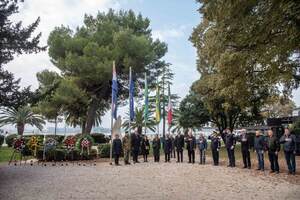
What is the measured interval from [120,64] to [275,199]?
88.0 ft

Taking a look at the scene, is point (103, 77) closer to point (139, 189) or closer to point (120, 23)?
point (120, 23)

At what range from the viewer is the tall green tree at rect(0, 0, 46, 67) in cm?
1628

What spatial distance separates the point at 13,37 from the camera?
16.8 metres

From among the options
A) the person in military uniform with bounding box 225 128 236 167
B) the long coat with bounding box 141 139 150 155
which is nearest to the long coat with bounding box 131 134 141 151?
the long coat with bounding box 141 139 150 155

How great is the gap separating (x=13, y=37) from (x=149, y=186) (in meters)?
9.73

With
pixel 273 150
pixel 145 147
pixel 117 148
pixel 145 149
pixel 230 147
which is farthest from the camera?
pixel 145 147

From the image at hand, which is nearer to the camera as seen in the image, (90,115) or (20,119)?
(90,115)

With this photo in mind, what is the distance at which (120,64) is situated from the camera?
1375 inches

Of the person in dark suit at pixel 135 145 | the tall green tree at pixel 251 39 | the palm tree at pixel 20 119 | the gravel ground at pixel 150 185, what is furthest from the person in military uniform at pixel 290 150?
the palm tree at pixel 20 119

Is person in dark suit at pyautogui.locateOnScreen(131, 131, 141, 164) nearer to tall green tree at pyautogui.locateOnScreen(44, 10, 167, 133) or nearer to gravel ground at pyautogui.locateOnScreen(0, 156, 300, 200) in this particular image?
gravel ground at pyautogui.locateOnScreen(0, 156, 300, 200)

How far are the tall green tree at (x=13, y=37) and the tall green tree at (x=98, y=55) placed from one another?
1459 cm

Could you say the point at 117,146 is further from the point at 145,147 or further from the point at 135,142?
the point at 145,147

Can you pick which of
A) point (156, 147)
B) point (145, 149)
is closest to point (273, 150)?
point (156, 147)

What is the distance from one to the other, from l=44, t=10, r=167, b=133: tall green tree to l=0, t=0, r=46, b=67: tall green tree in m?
14.6
